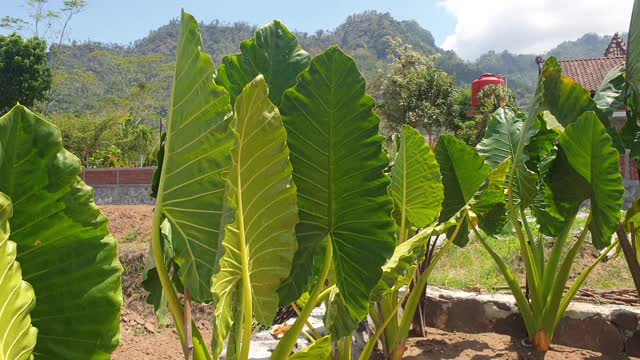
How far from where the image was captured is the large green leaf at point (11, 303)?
0.81 m

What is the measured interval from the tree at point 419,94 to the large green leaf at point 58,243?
54.5 ft

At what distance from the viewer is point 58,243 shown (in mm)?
1027

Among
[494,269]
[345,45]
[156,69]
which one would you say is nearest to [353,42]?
[345,45]

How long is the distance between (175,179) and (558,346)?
2.32 meters

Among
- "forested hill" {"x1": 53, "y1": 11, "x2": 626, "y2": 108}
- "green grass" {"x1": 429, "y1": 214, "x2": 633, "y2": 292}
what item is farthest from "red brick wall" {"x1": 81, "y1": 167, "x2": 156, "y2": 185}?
"forested hill" {"x1": 53, "y1": 11, "x2": 626, "y2": 108}

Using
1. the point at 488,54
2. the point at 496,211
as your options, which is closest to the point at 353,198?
the point at 496,211

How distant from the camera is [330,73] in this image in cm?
142

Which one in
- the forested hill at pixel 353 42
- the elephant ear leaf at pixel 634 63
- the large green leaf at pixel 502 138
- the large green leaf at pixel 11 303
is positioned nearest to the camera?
the large green leaf at pixel 11 303

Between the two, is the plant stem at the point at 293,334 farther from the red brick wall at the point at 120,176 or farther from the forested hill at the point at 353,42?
the forested hill at the point at 353,42

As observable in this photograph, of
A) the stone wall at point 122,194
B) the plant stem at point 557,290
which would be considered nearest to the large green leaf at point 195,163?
the plant stem at point 557,290

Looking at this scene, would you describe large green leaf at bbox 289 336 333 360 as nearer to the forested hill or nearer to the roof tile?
the roof tile

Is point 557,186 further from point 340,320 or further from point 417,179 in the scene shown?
point 340,320

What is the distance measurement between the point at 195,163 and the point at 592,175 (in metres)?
1.81

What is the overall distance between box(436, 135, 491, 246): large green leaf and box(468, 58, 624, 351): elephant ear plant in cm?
15
